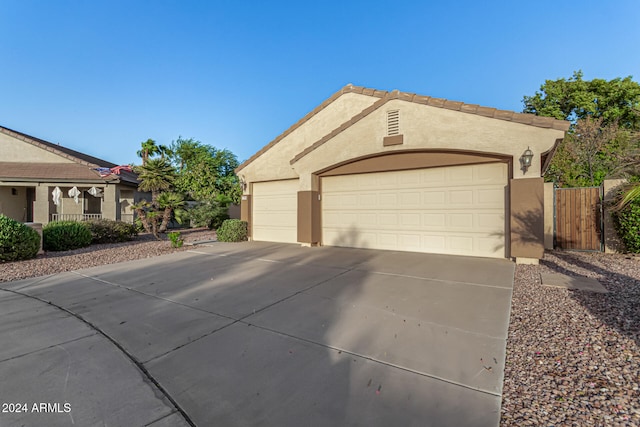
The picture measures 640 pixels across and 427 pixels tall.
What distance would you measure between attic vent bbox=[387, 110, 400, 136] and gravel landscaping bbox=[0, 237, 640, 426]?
16.6 ft

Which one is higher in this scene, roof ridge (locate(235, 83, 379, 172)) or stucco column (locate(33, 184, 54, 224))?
roof ridge (locate(235, 83, 379, 172))

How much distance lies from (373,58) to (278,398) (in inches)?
714

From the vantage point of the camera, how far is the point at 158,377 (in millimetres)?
2506

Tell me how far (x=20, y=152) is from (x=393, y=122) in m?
22.3

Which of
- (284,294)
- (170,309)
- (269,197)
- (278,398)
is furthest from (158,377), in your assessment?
(269,197)

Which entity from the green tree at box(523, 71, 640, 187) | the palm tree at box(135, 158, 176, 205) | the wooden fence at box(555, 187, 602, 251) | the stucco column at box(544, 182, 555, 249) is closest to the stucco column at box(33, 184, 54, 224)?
the palm tree at box(135, 158, 176, 205)

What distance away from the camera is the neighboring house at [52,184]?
15.6 meters

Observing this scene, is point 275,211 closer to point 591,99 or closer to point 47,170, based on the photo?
point 47,170

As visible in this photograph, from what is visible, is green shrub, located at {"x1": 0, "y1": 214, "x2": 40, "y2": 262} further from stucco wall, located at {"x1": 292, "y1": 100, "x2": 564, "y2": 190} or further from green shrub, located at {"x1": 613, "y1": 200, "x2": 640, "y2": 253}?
green shrub, located at {"x1": 613, "y1": 200, "x2": 640, "y2": 253}

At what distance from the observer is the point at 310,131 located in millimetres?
11383

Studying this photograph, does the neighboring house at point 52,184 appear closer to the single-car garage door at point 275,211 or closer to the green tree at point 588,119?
the single-car garage door at point 275,211

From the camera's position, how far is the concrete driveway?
2066 millimetres

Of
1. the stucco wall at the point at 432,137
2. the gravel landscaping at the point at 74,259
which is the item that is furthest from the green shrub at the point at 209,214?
the stucco wall at the point at 432,137

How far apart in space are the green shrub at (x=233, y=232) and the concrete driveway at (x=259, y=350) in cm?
605
